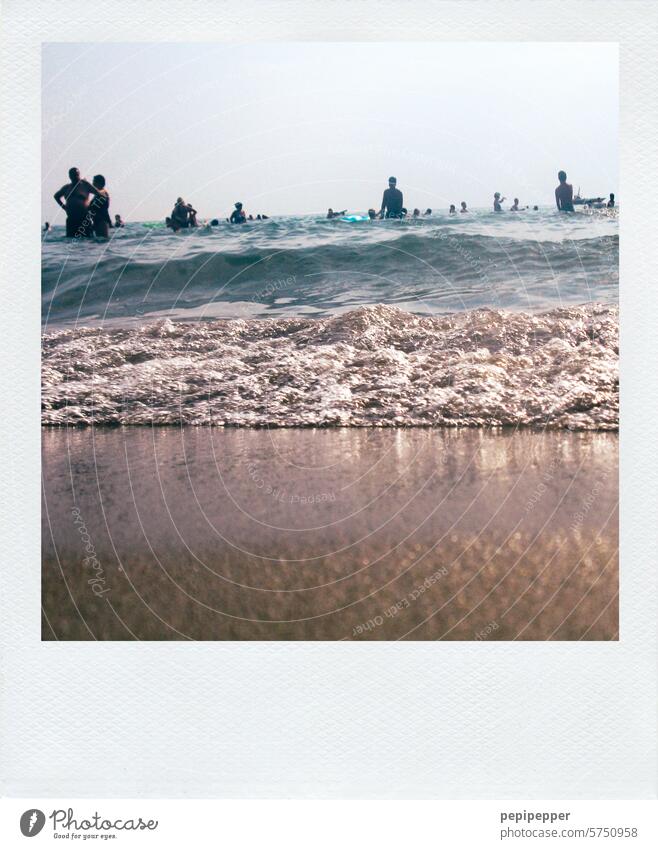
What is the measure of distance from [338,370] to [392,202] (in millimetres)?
630

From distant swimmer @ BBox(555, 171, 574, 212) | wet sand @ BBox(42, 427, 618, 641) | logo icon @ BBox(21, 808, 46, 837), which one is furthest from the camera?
distant swimmer @ BBox(555, 171, 574, 212)

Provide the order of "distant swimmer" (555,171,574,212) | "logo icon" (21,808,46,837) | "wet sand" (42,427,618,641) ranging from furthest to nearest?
"distant swimmer" (555,171,574,212), "wet sand" (42,427,618,641), "logo icon" (21,808,46,837)

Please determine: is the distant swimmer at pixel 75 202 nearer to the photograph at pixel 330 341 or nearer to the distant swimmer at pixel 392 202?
the photograph at pixel 330 341

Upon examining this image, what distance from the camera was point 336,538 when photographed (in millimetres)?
2400

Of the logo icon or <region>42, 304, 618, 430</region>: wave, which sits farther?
<region>42, 304, 618, 430</region>: wave

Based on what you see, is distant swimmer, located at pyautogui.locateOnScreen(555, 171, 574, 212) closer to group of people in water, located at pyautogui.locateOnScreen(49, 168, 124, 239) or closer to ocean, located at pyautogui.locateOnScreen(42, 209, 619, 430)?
ocean, located at pyautogui.locateOnScreen(42, 209, 619, 430)

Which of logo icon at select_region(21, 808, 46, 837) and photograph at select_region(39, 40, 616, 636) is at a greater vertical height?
photograph at select_region(39, 40, 616, 636)

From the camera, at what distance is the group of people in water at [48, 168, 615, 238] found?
245 cm

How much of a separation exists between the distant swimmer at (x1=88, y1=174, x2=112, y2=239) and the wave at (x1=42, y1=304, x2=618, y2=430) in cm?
37

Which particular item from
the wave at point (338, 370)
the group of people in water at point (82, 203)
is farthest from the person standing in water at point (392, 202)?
the group of people in water at point (82, 203)

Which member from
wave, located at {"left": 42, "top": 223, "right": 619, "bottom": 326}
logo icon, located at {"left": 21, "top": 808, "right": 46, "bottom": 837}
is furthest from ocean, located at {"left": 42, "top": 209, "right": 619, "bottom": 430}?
logo icon, located at {"left": 21, "top": 808, "right": 46, "bottom": 837}

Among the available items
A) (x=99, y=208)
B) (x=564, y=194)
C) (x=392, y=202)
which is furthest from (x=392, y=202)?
(x=99, y=208)

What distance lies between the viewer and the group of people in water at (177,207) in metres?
2.45

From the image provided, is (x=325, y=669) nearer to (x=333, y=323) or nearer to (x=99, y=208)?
(x=333, y=323)
